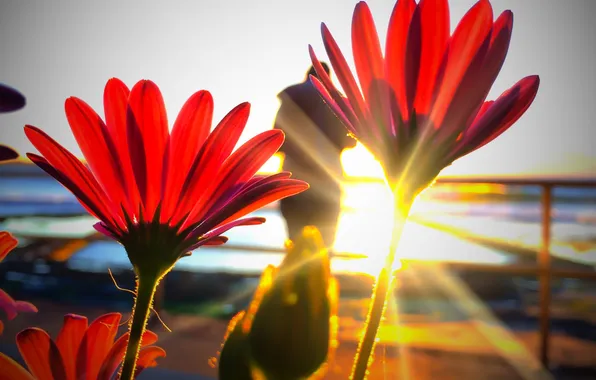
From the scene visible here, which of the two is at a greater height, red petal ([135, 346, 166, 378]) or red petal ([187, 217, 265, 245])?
red petal ([187, 217, 265, 245])

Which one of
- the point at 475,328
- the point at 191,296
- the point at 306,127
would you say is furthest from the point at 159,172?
the point at 191,296

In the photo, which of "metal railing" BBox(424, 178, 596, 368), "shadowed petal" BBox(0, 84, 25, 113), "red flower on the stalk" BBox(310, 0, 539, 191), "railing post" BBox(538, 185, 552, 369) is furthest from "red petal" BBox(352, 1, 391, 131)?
"railing post" BBox(538, 185, 552, 369)

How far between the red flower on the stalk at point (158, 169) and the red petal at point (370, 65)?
32 mm

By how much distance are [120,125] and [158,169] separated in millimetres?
18

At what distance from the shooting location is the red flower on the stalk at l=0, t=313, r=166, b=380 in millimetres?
203

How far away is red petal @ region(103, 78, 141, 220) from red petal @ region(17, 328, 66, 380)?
65 mm

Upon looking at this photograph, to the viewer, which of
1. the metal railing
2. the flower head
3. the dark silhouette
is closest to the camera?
the flower head

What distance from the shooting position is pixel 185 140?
18 cm

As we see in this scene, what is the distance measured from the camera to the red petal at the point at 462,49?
16 centimetres

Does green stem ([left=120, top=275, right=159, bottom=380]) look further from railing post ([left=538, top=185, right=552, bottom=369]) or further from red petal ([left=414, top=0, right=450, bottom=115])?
railing post ([left=538, top=185, right=552, bottom=369])

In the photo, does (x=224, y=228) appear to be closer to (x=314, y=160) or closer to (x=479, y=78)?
(x=479, y=78)

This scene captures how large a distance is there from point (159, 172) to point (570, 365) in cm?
302

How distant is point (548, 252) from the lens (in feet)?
8.04

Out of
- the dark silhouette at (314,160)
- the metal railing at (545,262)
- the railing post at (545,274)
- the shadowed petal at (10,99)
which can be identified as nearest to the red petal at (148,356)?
the shadowed petal at (10,99)
